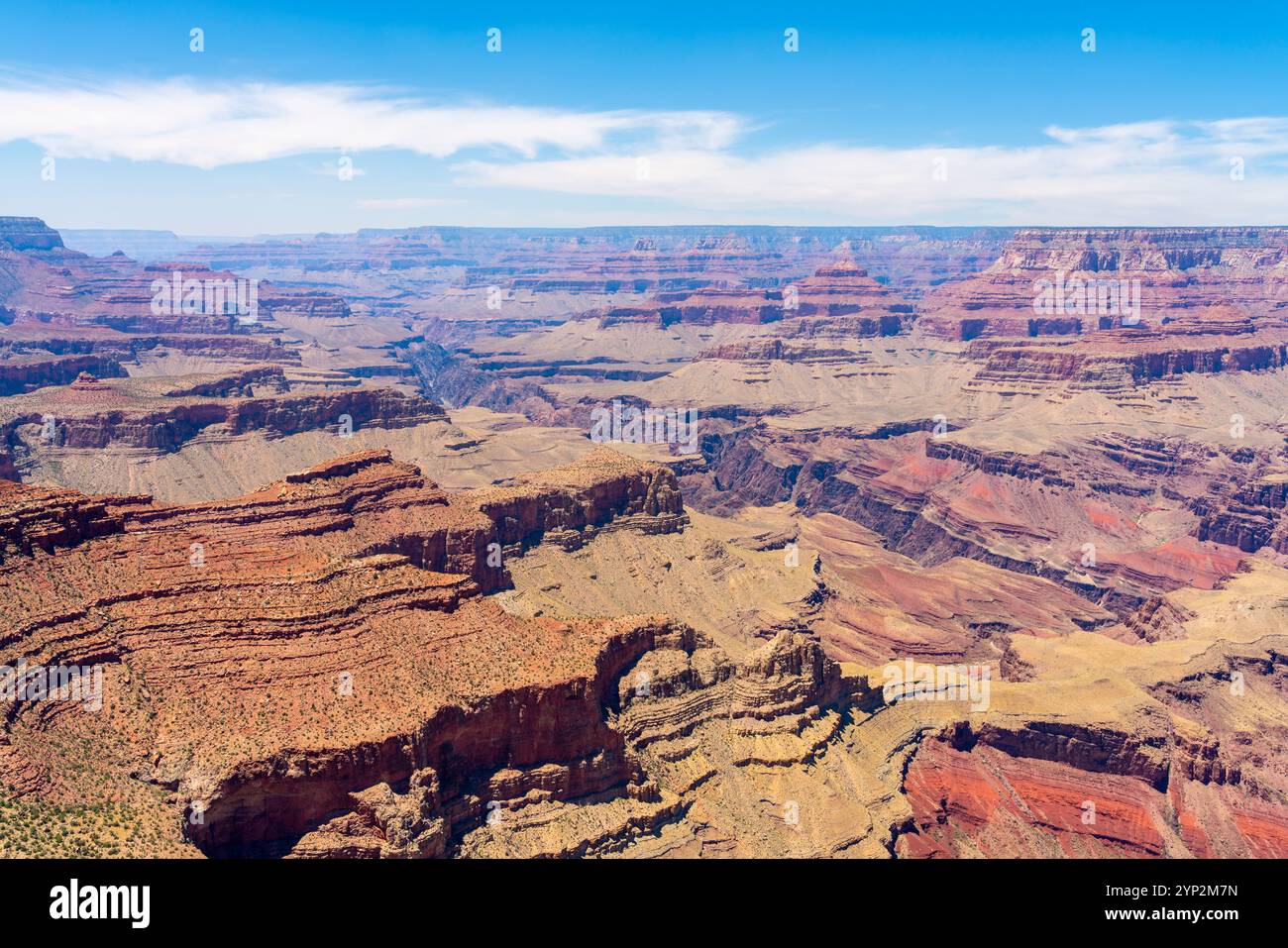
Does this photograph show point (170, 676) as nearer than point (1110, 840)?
Yes

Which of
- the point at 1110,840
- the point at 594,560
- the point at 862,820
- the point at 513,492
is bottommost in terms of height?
the point at 1110,840

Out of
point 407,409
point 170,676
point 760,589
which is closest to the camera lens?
point 170,676

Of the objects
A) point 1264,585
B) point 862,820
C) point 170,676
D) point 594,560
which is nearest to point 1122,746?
point 862,820

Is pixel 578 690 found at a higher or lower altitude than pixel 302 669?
lower

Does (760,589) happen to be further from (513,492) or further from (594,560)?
(513,492)

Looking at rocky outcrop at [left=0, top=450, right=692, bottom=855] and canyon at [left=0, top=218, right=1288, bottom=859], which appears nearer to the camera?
rocky outcrop at [left=0, top=450, right=692, bottom=855]

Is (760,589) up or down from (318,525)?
down

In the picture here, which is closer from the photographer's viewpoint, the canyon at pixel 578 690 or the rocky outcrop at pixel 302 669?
the rocky outcrop at pixel 302 669

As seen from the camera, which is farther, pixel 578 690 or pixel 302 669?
pixel 578 690
